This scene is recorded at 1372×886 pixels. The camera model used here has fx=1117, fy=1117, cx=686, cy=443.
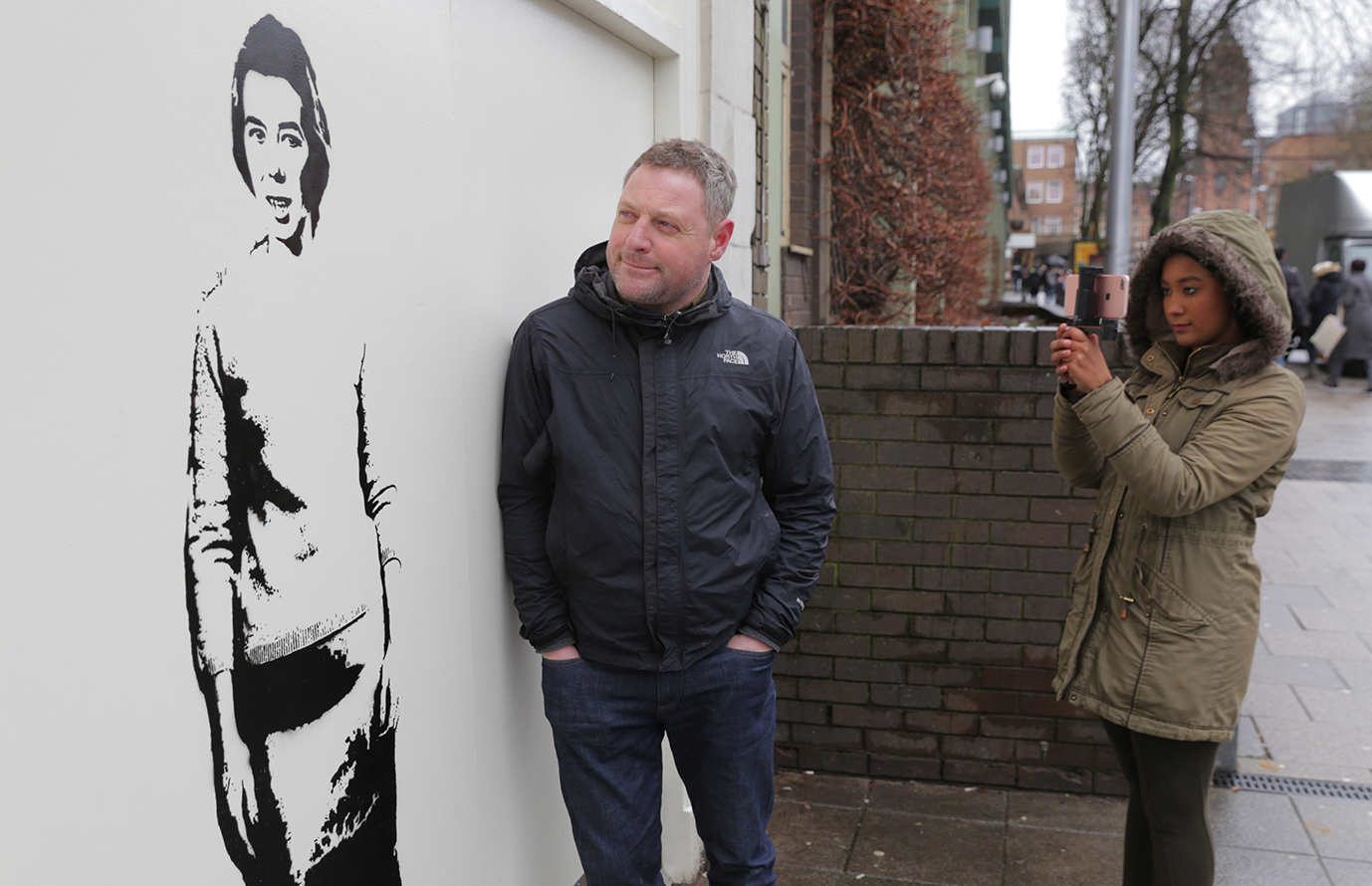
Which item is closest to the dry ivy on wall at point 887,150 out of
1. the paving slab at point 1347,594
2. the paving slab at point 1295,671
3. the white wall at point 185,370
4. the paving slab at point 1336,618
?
the paving slab at point 1347,594

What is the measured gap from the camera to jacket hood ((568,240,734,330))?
2.54 m

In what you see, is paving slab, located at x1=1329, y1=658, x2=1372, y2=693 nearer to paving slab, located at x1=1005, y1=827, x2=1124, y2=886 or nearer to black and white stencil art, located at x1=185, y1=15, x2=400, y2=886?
paving slab, located at x1=1005, y1=827, x2=1124, y2=886

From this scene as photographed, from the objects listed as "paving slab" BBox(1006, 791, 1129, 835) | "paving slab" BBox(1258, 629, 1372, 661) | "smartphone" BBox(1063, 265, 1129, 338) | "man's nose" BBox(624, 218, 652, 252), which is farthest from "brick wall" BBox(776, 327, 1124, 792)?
"paving slab" BBox(1258, 629, 1372, 661)

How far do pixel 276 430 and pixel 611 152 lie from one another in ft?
5.73

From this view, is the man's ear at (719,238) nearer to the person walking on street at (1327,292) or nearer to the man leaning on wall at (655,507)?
the man leaning on wall at (655,507)

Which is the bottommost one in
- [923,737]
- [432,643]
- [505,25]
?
[923,737]

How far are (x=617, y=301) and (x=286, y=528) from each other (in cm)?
96

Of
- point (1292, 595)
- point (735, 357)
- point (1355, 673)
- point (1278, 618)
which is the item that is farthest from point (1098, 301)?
point (1292, 595)

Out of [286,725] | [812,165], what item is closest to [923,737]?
[286,725]

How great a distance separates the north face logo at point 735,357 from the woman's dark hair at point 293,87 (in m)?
0.99

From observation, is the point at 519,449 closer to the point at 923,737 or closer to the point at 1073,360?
the point at 1073,360

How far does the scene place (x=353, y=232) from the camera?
209 cm

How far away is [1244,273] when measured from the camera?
2.70 meters

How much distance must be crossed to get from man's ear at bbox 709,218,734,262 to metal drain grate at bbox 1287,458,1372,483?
10.4m
